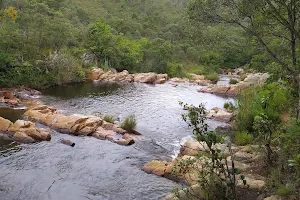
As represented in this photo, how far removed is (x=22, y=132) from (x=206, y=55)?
4182cm

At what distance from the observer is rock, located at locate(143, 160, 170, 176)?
9.81 m

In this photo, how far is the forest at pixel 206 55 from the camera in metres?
6.39

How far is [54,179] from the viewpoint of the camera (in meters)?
9.33

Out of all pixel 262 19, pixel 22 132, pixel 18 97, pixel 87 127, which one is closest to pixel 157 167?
pixel 87 127

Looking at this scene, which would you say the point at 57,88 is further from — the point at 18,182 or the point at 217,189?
the point at 217,189

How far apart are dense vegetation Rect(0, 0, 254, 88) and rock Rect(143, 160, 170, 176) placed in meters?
4.00

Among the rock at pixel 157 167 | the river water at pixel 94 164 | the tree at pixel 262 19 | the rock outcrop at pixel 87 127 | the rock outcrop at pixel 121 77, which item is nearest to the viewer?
the tree at pixel 262 19

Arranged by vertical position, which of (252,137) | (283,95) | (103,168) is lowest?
(103,168)

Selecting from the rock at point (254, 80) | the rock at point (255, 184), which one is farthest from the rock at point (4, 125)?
the rock at point (254, 80)

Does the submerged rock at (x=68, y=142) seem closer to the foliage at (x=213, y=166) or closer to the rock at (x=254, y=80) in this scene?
the foliage at (x=213, y=166)

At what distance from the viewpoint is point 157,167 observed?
1005cm

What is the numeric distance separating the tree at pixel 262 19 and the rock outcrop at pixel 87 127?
6.80m

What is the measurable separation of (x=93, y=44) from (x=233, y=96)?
18114 millimetres

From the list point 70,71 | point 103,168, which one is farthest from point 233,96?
point 103,168
